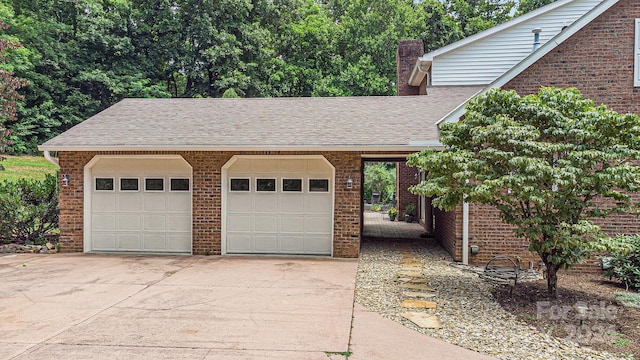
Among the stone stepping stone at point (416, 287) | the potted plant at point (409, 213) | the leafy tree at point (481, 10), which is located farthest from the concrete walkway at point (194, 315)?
the leafy tree at point (481, 10)

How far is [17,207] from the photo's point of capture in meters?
10.0

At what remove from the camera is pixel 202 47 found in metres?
24.6

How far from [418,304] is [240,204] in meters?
5.08

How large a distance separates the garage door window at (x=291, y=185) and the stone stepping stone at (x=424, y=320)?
15.3 feet

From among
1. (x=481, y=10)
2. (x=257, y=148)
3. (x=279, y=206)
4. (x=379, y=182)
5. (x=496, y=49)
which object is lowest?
(x=279, y=206)

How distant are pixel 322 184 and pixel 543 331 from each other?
555cm

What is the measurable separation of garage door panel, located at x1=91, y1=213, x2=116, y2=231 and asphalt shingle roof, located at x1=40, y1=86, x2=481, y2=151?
169cm

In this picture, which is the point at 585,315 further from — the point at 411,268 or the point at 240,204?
the point at 240,204

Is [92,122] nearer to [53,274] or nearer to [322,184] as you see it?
[53,274]

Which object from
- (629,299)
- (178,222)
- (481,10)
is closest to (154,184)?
(178,222)

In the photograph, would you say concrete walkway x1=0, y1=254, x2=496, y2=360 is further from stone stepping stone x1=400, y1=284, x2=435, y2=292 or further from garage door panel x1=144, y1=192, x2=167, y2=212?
garage door panel x1=144, y1=192, x2=167, y2=212

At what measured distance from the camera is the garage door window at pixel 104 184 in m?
9.87

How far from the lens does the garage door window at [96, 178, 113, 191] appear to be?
987 cm

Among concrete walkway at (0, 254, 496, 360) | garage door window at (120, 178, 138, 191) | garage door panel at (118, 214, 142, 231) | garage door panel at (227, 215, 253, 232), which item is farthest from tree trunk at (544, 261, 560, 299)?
garage door window at (120, 178, 138, 191)
